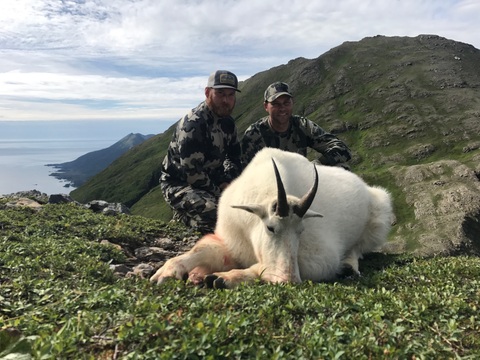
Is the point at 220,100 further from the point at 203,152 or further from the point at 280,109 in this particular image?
the point at 280,109

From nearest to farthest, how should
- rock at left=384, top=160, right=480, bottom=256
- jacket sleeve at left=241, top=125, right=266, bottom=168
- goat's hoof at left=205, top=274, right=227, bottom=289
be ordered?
goat's hoof at left=205, top=274, right=227, bottom=289
jacket sleeve at left=241, top=125, right=266, bottom=168
rock at left=384, top=160, right=480, bottom=256

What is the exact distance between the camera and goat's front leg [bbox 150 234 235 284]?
7289 millimetres

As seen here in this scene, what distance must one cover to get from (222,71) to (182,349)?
31.8 ft

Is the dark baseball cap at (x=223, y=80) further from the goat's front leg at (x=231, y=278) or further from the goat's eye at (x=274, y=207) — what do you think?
the goat's front leg at (x=231, y=278)

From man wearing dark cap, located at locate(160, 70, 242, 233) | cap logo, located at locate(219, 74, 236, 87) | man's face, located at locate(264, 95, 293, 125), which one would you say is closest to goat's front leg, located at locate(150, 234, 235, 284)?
man wearing dark cap, located at locate(160, 70, 242, 233)

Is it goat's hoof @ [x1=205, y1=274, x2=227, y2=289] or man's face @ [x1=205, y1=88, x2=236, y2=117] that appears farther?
man's face @ [x1=205, y1=88, x2=236, y2=117]

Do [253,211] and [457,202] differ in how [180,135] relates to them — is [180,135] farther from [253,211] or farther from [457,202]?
[457,202]

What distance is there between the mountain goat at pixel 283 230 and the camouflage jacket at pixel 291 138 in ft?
10.9

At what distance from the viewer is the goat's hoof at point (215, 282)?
670 centimetres

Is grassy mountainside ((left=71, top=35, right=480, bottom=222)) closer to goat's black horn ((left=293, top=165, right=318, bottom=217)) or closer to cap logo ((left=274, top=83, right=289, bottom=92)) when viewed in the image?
cap logo ((left=274, top=83, right=289, bottom=92))

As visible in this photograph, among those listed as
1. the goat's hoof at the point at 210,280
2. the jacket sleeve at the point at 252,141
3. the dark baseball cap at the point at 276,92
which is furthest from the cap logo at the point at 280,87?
the goat's hoof at the point at 210,280

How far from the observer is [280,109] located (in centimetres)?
1358

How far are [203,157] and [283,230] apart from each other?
19.7 feet

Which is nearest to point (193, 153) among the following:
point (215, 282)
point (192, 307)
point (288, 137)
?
point (288, 137)
